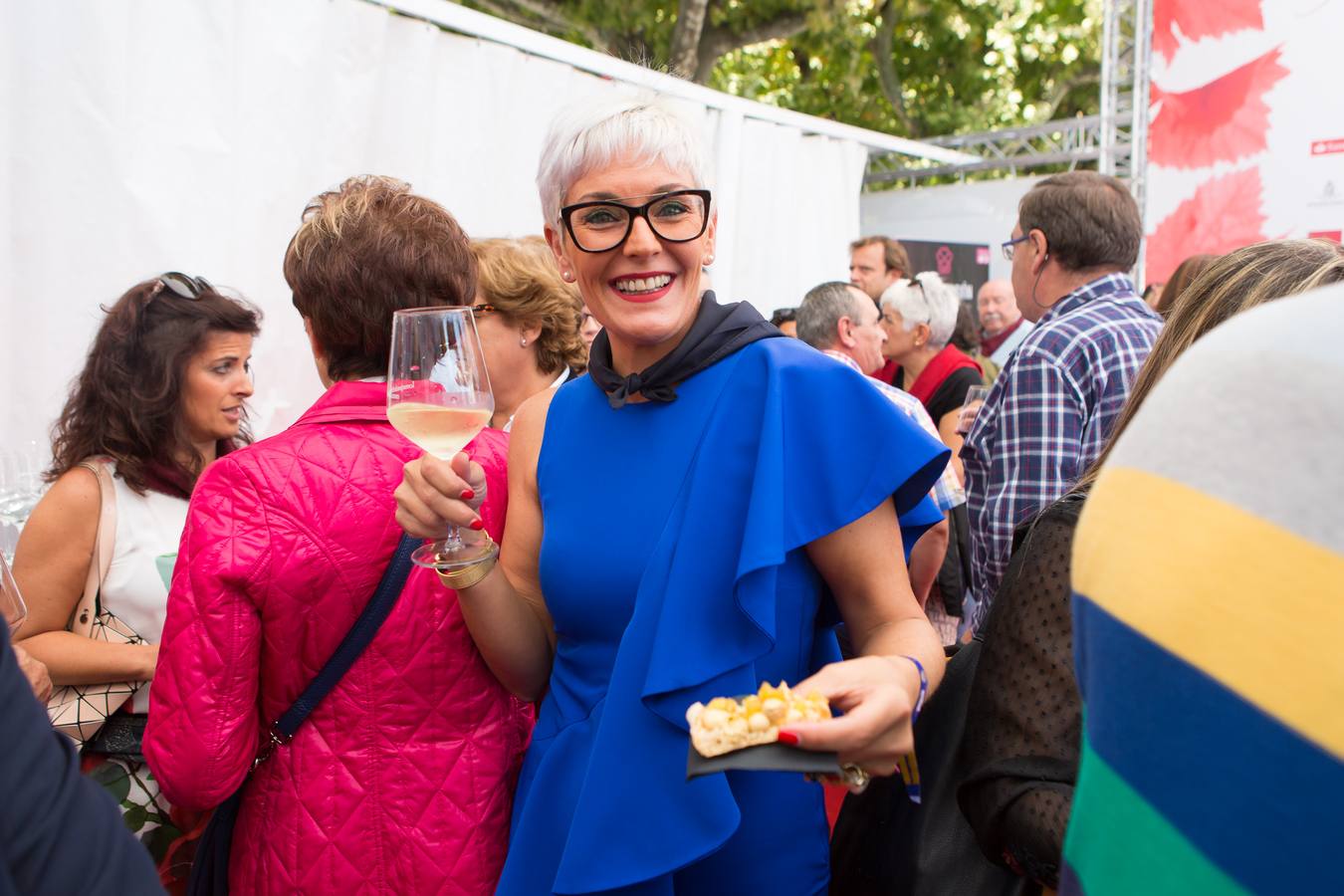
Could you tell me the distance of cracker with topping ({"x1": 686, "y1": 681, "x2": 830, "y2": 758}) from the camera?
3.72 ft

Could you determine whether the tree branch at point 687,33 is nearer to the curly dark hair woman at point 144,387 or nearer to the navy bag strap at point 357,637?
the curly dark hair woman at point 144,387

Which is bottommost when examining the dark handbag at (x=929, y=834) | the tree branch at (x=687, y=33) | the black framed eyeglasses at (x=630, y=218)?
A: the dark handbag at (x=929, y=834)

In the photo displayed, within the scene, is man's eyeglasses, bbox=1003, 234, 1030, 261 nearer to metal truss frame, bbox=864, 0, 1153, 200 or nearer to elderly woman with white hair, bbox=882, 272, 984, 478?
elderly woman with white hair, bbox=882, 272, 984, 478

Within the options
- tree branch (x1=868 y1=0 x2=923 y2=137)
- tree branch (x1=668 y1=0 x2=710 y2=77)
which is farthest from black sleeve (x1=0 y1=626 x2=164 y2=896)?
tree branch (x1=868 y1=0 x2=923 y2=137)

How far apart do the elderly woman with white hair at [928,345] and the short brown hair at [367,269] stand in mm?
3814

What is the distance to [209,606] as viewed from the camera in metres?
1.73

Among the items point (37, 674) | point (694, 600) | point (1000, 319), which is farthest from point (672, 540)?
point (1000, 319)

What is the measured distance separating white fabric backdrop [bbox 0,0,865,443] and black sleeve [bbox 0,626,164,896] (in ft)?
11.6

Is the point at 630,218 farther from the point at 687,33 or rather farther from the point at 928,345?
the point at 687,33

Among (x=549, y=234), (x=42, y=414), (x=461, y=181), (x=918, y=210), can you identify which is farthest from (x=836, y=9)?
(x=549, y=234)

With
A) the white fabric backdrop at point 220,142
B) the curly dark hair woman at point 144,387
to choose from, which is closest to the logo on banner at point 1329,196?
the white fabric backdrop at point 220,142

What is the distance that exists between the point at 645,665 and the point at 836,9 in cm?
1291

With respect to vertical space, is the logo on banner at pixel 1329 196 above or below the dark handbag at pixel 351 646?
above

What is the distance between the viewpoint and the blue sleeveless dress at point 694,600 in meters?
1.52
